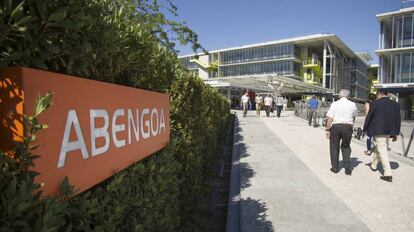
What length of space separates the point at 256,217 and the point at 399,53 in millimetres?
43273

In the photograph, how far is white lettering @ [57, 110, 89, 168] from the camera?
4.61 feet

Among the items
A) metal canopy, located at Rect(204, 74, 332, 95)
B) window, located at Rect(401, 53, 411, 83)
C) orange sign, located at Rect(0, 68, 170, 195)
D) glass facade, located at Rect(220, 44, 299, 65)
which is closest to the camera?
orange sign, located at Rect(0, 68, 170, 195)

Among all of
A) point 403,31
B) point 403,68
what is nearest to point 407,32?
point 403,31

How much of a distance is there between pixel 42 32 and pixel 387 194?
231 inches

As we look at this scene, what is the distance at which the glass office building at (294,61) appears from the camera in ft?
223

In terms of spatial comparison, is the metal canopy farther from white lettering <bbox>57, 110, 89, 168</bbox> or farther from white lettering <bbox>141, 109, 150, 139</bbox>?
white lettering <bbox>57, 110, 89, 168</bbox>

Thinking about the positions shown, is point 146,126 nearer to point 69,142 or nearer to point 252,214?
point 69,142

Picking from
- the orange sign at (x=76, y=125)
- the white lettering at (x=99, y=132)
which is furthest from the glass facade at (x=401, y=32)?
the white lettering at (x=99, y=132)

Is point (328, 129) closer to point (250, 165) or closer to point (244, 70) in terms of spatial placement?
point (250, 165)

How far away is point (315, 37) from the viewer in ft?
218

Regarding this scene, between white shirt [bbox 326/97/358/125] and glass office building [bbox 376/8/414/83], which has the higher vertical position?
glass office building [bbox 376/8/414/83]

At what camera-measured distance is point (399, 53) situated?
40.5 m

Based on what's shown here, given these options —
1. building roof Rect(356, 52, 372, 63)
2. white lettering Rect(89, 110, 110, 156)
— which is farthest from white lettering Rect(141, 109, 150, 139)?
building roof Rect(356, 52, 372, 63)

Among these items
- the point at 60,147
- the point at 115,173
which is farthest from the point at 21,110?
the point at 115,173
